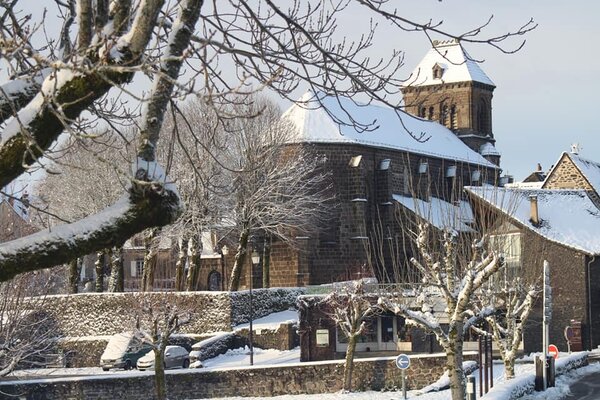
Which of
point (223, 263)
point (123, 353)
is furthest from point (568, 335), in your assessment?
point (223, 263)

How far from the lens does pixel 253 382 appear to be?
30438 millimetres

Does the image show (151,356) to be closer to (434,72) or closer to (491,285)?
(491,285)

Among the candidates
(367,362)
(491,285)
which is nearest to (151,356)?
(367,362)

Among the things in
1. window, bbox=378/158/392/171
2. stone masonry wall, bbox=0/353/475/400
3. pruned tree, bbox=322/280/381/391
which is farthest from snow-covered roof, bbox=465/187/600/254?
stone masonry wall, bbox=0/353/475/400

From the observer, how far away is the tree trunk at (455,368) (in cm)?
1992

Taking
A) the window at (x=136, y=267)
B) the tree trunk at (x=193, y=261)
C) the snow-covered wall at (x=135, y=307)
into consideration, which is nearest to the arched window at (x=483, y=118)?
the window at (x=136, y=267)

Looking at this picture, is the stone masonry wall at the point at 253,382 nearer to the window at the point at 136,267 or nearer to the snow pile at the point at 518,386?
the snow pile at the point at 518,386

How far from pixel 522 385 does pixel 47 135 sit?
775 inches

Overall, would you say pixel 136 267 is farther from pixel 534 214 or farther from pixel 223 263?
pixel 534 214

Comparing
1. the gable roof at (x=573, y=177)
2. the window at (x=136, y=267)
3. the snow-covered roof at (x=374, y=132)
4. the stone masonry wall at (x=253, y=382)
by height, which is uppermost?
the snow-covered roof at (x=374, y=132)

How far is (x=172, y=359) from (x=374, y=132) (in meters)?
22.8

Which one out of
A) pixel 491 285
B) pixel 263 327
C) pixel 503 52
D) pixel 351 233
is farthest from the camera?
pixel 351 233

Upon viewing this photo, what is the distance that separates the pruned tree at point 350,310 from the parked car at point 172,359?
18.9 feet

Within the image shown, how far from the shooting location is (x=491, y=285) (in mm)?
29656
